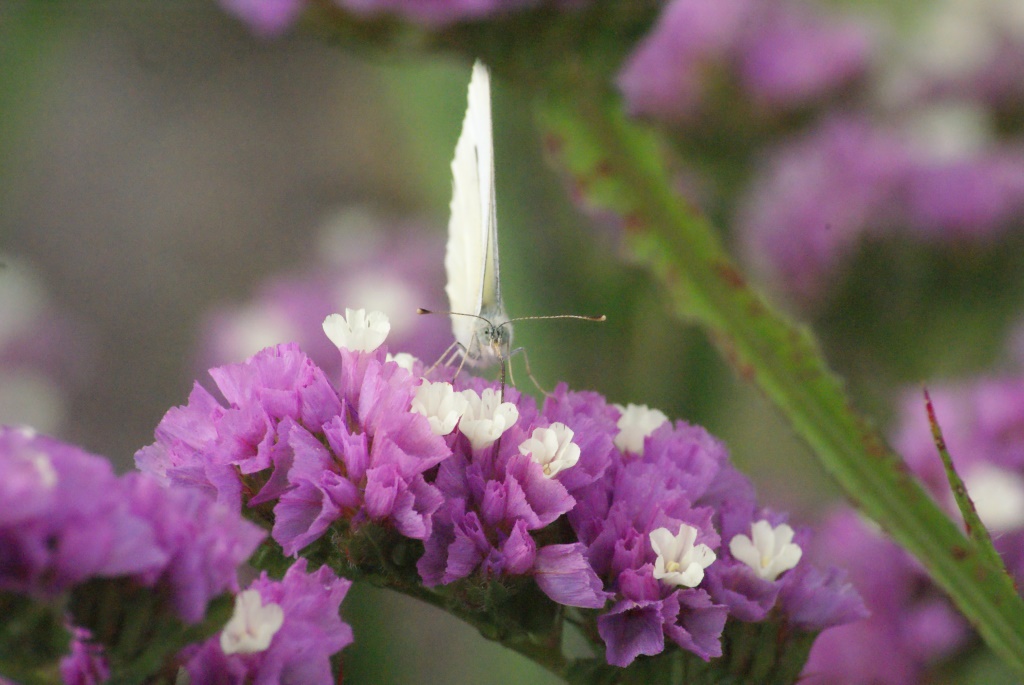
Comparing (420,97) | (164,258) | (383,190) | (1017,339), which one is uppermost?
(383,190)

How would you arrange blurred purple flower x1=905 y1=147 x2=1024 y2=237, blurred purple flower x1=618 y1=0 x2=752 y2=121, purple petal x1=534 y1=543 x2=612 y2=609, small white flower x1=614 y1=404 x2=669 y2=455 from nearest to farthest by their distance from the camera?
1. purple petal x1=534 y1=543 x2=612 y2=609
2. small white flower x1=614 y1=404 x2=669 y2=455
3. blurred purple flower x1=905 y1=147 x2=1024 y2=237
4. blurred purple flower x1=618 y1=0 x2=752 y2=121

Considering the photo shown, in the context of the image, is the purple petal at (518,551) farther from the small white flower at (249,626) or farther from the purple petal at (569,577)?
the small white flower at (249,626)

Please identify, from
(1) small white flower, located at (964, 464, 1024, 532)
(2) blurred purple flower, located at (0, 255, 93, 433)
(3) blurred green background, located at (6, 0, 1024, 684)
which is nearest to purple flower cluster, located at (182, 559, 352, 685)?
(1) small white flower, located at (964, 464, 1024, 532)

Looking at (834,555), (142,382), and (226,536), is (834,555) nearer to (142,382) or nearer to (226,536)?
(226,536)

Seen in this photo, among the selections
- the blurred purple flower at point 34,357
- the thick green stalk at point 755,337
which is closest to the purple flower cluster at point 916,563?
the thick green stalk at point 755,337

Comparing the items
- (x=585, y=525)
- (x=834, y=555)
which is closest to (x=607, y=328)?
(x=834, y=555)

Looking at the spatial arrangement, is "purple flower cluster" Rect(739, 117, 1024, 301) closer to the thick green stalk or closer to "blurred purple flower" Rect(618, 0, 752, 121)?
"blurred purple flower" Rect(618, 0, 752, 121)
